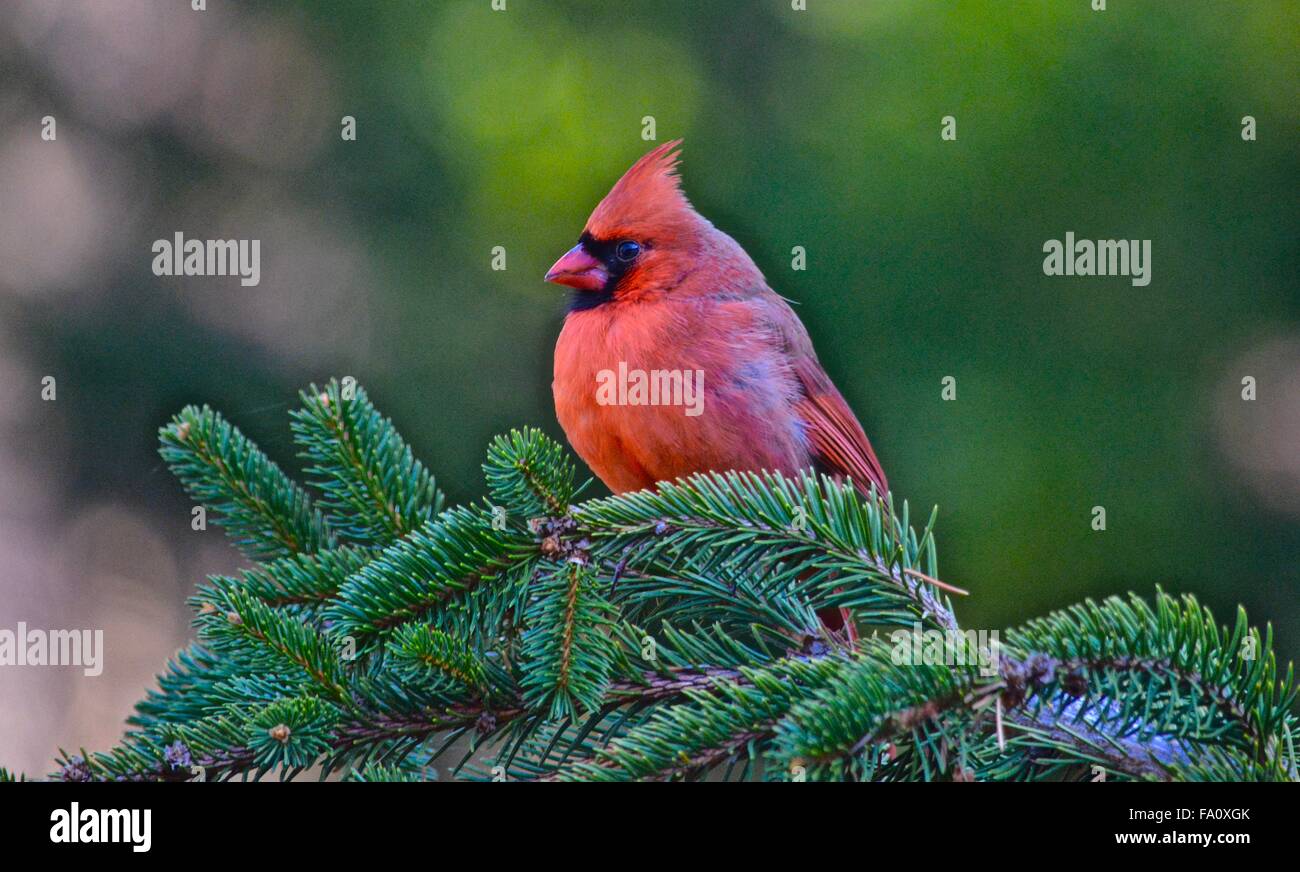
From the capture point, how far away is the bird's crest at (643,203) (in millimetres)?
2455

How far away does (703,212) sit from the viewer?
3.05 meters

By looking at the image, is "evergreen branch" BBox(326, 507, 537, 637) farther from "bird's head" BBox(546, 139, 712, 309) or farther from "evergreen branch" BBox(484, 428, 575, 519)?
"bird's head" BBox(546, 139, 712, 309)

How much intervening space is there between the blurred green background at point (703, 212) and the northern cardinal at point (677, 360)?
521 millimetres

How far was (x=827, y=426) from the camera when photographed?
98.0 inches

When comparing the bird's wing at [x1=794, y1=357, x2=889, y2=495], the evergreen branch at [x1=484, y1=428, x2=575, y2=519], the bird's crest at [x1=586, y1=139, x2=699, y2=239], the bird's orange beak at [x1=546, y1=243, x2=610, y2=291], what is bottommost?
the evergreen branch at [x1=484, y1=428, x2=575, y2=519]

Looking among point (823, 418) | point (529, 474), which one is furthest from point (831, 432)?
point (529, 474)

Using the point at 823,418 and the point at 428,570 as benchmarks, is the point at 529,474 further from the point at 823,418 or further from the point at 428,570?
the point at 823,418

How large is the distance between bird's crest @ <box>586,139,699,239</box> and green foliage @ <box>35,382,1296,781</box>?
32.5 inches

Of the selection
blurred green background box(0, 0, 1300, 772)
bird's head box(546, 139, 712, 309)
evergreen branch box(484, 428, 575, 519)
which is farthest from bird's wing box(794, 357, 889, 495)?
evergreen branch box(484, 428, 575, 519)

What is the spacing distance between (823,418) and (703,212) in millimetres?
804

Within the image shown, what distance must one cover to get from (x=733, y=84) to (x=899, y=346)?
1.01 m

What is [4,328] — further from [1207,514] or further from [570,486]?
[1207,514]

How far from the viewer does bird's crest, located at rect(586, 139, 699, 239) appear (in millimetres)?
2455
